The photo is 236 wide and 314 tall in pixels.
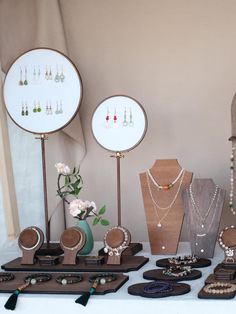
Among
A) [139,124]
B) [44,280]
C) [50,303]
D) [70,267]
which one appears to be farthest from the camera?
[139,124]

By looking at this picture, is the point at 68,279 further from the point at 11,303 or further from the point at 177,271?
the point at 177,271

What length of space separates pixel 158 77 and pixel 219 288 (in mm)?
1017

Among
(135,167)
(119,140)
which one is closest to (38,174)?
(135,167)

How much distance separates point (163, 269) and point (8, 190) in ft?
2.56

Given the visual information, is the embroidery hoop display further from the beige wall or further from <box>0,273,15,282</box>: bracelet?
<box>0,273,15,282</box>: bracelet

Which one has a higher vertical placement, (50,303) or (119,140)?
(119,140)

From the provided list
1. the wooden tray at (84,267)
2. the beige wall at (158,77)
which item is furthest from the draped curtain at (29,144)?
the wooden tray at (84,267)

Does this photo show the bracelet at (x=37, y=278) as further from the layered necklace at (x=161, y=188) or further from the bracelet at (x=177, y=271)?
the layered necklace at (x=161, y=188)

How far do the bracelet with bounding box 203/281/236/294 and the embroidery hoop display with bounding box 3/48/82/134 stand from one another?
80 cm

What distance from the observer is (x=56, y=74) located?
78.9 inches

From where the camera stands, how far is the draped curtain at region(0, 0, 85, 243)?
86.7 inches

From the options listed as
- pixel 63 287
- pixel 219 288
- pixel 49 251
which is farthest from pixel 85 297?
pixel 49 251

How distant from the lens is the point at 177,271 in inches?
63.8

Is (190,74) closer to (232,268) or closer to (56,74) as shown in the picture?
(56,74)
